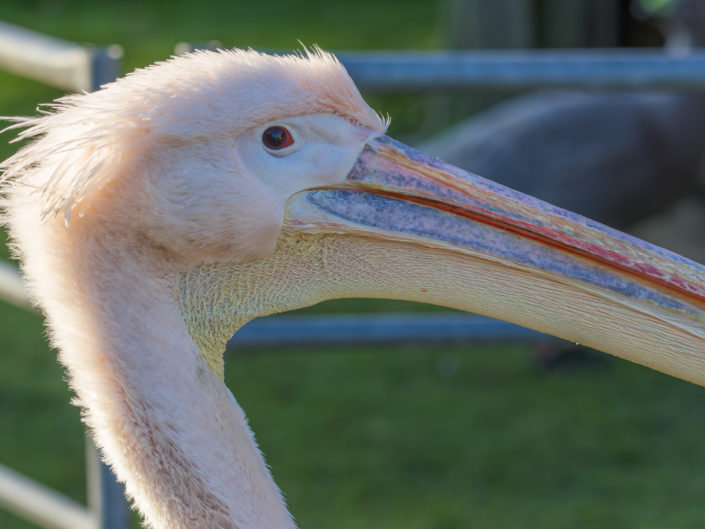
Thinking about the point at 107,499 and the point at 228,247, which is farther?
the point at 107,499

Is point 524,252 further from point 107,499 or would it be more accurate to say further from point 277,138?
point 107,499

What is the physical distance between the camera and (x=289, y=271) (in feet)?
4.98

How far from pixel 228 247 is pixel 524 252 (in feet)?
1.44

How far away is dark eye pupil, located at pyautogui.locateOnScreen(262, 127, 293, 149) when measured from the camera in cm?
143

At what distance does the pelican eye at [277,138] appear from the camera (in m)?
1.43

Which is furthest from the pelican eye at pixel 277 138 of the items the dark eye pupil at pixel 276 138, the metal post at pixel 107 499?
the metal post at pixel 107 499

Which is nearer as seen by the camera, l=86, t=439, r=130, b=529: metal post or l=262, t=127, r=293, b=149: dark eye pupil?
l=262, t=127, r=293, b=149: dark eye pupil

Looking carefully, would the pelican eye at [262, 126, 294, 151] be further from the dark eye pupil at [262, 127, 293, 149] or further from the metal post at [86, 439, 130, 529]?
the metal post at [86, 439, 130, 529]

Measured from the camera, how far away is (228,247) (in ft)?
4.70

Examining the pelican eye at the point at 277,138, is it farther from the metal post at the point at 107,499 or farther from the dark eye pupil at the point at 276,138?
the metal post at the point at 107,499

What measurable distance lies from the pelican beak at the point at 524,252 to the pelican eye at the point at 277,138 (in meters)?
0.08

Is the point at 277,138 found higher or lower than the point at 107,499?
higher

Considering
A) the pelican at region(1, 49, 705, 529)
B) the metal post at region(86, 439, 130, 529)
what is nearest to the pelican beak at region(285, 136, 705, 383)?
the pelican at region(1, 49, 705, 529)

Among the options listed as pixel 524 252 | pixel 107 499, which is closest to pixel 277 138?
pixel 524 252
